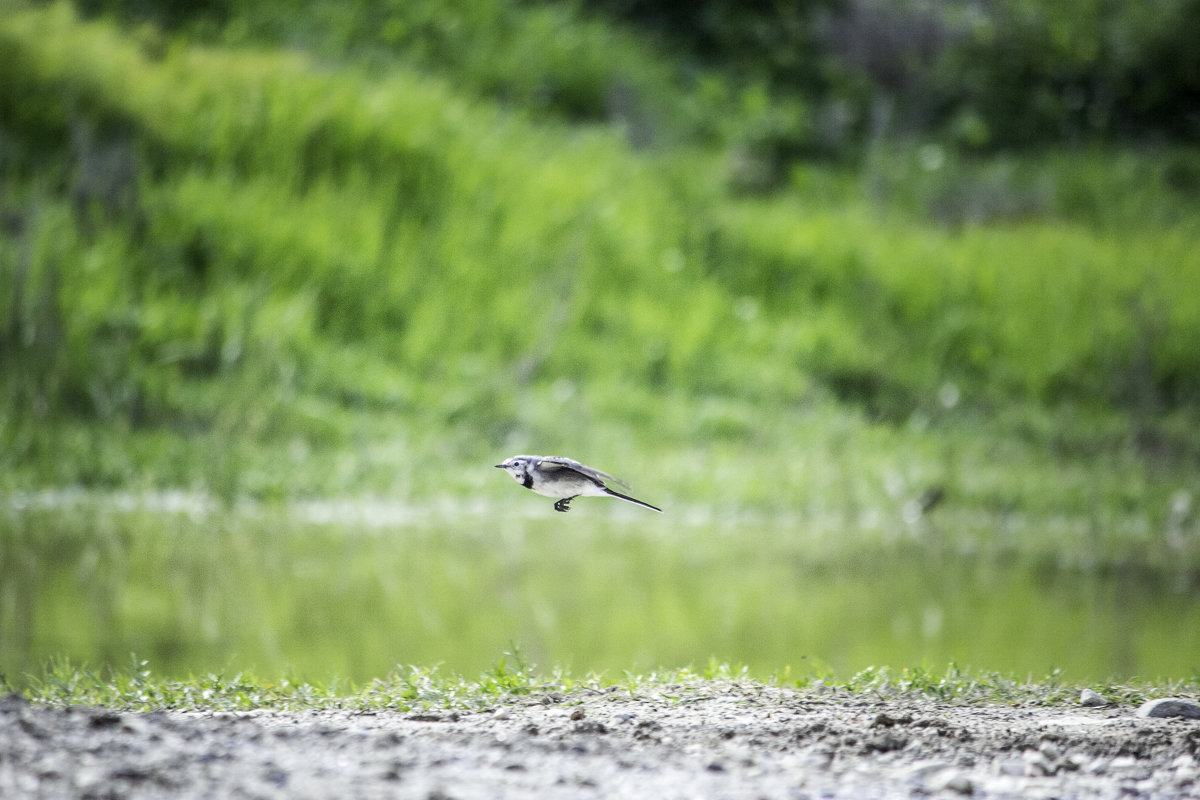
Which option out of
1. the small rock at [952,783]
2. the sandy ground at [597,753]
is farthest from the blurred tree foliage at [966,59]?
the small rock at [952,783]

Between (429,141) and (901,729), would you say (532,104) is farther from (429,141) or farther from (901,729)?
(901,729)

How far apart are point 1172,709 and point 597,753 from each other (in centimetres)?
200

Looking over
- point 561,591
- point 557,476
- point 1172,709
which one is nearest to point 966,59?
point 561,591

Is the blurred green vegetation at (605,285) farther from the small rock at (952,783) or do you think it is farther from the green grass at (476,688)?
the small rock at (952,783)

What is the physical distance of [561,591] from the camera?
7559mm

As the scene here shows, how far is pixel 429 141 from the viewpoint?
1443cm

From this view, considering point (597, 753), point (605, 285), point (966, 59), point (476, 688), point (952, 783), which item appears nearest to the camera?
point (952, 783)

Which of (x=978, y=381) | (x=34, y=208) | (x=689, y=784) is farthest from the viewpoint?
(x=978, y=381)

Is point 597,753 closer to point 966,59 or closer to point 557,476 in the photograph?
point 557,476

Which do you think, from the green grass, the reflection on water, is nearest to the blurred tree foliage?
the reflection on water

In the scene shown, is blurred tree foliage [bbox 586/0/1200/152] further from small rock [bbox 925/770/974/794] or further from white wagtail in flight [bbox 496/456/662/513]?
small rock [bbox 925/770/974/794]

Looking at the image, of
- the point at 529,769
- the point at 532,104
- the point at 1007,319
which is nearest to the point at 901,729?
the point at 529,769

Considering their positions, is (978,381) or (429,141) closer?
(978,381)

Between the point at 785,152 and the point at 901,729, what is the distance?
13.5 meters
